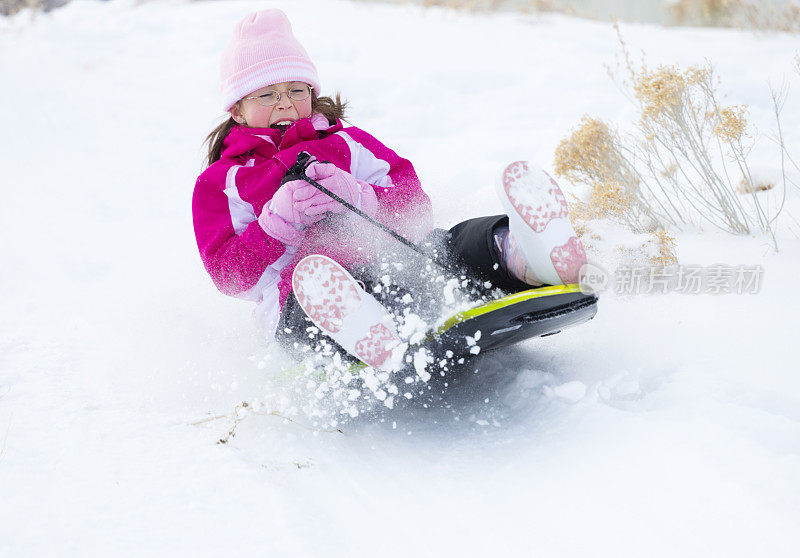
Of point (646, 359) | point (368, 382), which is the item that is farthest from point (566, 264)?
point (368, 382)

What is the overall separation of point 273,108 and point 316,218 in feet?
1.52

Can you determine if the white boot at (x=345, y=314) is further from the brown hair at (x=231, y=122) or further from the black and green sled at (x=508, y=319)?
the brown hair at (x=231, y=122)

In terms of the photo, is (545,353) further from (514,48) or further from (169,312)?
(514,48)

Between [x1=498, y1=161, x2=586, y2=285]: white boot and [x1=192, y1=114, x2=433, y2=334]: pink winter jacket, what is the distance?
45cm

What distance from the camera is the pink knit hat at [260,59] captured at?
1.92 meters

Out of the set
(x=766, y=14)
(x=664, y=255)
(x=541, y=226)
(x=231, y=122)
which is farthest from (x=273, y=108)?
(x=766, y=14)

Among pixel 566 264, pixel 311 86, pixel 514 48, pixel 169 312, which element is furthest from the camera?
pixel 514 48

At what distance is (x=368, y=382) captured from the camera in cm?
149

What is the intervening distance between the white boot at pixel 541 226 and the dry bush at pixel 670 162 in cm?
81

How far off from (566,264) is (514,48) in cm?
389

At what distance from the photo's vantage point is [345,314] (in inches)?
57.0

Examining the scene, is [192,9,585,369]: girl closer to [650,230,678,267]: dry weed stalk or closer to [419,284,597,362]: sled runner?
[419,284,597,362]: sled runner

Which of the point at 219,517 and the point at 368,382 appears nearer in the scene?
the point at 219,517

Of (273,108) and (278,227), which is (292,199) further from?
(273,108)
